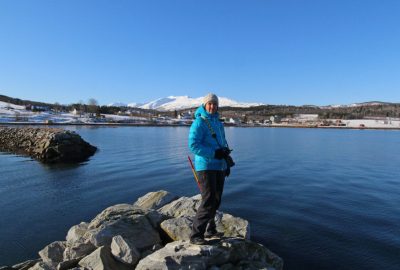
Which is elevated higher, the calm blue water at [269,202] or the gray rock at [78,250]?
the gray rock at [78,250]

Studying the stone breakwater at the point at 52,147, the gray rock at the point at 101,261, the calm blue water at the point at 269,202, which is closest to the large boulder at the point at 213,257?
the gray rock at the point at 101,261

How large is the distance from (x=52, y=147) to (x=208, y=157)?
115 ft

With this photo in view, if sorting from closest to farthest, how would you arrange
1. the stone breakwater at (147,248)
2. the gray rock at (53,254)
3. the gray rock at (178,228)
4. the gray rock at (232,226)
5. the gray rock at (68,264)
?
the stone breakwater at (147,248), the gray rock at (68,264), the gray rock at (53,254), the gray rock at (178,228), the gray rock at (232,226)

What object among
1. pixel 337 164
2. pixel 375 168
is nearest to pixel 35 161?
pixel 337 164

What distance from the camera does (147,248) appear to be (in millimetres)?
8984

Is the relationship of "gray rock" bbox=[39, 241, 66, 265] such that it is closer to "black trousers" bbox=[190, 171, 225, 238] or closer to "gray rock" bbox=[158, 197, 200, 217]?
"gray rock" bbox=[158, 197, 200, 217]

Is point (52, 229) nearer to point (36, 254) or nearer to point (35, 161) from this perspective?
point (36, 254)

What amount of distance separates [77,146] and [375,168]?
33.6m

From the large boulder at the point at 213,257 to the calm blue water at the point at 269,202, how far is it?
2.49 m

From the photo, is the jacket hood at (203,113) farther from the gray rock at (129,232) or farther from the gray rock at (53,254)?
the gray rock at (53,254)

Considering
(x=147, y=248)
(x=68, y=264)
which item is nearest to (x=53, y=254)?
(x=68, y=264)

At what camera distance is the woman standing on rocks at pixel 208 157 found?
7.43 meters

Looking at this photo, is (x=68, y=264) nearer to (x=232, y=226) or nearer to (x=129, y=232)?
(x=129, y=232)

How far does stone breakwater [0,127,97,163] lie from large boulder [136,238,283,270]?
103 feet
